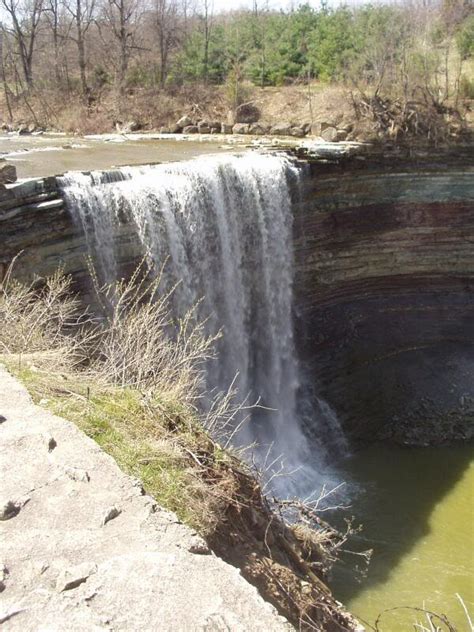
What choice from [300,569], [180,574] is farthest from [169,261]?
[180,574]

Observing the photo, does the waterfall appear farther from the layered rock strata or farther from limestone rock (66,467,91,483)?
limestone rock (66,467,91,483)

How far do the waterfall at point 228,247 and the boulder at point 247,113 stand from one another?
8348mm

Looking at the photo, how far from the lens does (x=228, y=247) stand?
12555mm

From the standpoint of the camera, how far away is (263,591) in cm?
520

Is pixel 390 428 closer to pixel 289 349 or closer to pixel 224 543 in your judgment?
pixel 289 349

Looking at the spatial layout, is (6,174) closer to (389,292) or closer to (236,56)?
(389,292)

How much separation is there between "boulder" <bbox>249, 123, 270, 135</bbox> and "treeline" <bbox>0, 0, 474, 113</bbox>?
7.73 ft

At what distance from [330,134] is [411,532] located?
34.4ft

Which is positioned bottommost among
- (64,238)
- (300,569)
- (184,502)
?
(300,569)

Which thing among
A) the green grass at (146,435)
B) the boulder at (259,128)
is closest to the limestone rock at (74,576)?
the green grass at (146,435)

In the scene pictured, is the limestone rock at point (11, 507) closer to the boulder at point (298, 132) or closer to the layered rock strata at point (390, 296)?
the layered rock strata at point (390, 296)

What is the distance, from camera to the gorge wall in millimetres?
14852

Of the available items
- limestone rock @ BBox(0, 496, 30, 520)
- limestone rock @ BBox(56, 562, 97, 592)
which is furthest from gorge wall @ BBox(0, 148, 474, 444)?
limestone rock @ BBox(56, 562, 97, 592)

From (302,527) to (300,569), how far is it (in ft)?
2.97
